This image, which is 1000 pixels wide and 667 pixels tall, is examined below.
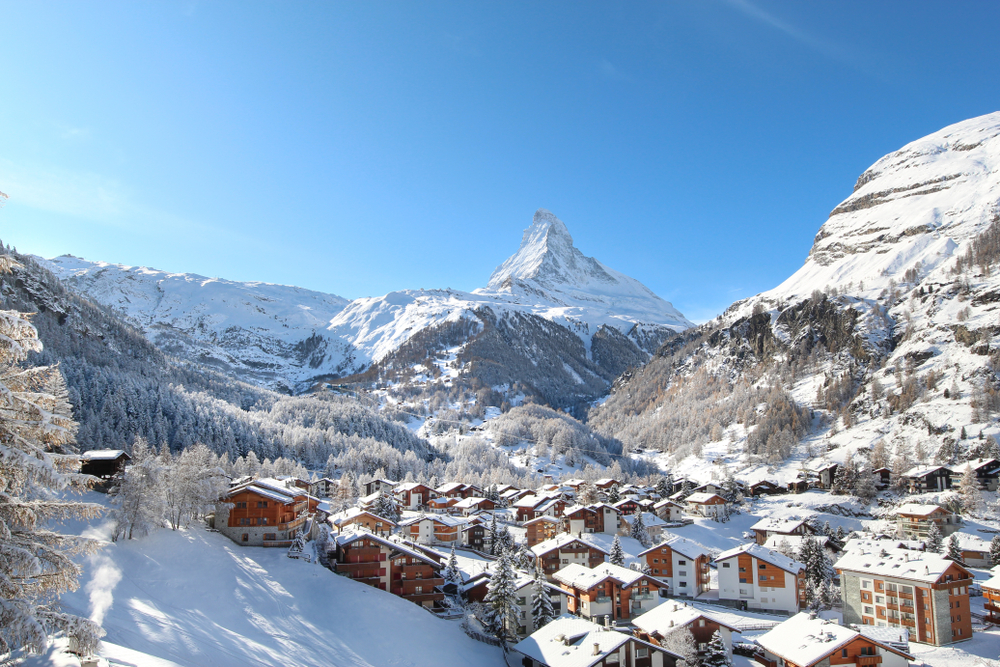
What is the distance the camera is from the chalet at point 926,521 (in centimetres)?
7638

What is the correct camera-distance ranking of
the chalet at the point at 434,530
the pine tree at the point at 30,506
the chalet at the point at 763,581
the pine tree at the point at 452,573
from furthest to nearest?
the chalet at the point at 434,530
the chalet at the point at 763,581
the pine tree at the point at 452,573
the pine tree at the point at 30,506

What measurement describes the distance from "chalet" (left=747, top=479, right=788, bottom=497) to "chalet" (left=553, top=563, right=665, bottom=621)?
Result: 219 ft

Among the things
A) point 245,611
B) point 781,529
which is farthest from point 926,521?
point 245,611

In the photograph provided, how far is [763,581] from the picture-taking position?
59.2 metres

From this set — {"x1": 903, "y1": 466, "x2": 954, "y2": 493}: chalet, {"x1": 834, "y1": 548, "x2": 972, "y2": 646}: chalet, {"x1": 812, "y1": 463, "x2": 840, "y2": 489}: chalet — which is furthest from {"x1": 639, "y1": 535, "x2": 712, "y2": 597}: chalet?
{"x1": 812, "y1": 463, "x2": 840, "y2": 489}: chalet

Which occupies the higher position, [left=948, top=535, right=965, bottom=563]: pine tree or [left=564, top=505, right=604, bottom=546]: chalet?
[left=948, top=535, right=965, bottom=563]: pine tree

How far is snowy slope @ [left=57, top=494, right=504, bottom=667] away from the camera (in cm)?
2847

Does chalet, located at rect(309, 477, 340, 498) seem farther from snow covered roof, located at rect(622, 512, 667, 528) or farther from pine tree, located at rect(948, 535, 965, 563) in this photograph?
pine tree, located at rect(948, 535, 965, 563)

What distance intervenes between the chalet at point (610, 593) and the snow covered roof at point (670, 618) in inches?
212

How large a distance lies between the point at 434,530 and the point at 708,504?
4892 cm

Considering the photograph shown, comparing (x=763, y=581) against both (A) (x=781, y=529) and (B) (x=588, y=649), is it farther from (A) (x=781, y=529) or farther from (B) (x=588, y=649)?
(B) (x=588, y=649)

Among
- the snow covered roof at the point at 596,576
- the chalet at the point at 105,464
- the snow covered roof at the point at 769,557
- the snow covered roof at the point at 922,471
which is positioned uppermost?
the chalet at the point at 105,464

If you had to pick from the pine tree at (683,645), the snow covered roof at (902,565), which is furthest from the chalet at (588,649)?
the snow covered roof at (902,565)

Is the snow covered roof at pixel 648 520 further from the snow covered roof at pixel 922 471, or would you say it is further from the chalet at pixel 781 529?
the snow covered roof at pixel 922 471
